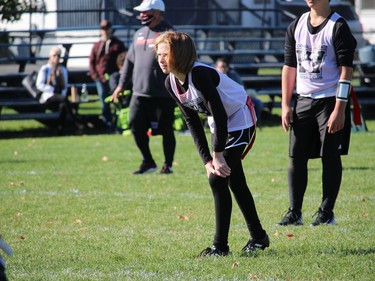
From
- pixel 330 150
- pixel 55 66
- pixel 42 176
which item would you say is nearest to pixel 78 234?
pixel 330 150

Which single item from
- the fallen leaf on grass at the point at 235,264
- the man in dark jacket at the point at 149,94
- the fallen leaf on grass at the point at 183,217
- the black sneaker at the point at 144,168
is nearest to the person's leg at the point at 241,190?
the fallen leaf on grass at the point at 235,264

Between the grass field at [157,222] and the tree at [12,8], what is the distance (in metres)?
7.17

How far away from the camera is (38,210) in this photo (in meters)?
8.38

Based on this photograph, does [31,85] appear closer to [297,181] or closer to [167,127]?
[167,127]

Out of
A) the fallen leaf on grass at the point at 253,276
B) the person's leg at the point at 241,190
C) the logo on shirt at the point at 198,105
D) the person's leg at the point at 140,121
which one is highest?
the logo on shirt at the point at 198,105

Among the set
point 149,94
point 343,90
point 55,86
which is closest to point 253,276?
point 343,90

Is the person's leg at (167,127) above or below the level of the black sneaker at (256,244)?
below

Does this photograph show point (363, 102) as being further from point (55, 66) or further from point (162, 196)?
point (162, 196)

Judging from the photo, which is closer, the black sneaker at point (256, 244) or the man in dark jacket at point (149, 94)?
the black sneaker at point (256, 244)

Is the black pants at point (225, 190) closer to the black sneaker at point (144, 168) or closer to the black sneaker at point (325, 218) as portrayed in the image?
the black sneaker at point (325, 218)

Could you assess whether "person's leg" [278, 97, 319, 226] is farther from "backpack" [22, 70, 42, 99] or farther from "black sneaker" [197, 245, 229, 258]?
"backpack" [22, 70, 42, 99]

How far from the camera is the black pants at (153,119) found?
36.0 ft

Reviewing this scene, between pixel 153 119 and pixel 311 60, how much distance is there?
4131mm

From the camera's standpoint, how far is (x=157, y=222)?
24.9ft
